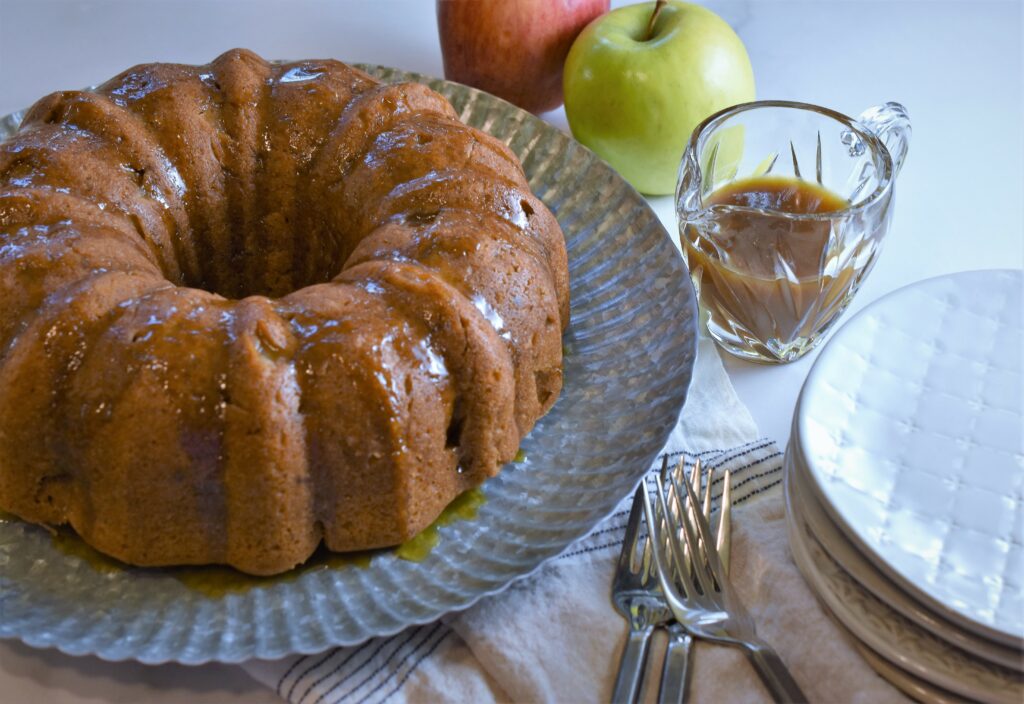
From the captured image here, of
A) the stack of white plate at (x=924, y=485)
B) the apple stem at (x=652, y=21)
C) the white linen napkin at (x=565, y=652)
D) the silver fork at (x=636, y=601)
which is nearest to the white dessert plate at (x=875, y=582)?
the stack of white plate at (x=924, y=485)

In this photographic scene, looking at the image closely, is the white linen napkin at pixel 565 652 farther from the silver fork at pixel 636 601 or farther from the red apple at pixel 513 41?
the red apple at pixel 513 41

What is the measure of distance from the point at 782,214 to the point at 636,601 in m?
0.70

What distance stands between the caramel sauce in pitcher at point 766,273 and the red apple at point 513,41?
84 cm

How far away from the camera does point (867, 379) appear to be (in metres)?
1.56

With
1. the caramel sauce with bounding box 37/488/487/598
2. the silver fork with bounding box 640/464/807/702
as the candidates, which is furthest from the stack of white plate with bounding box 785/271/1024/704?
the caramel sauce with bounding box 37/488/487/598

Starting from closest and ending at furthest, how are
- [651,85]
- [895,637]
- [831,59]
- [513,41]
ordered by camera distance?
[895,637]
[651,85]
[513,41]
[831,59]

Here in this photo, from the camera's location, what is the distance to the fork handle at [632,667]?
1.32 metres

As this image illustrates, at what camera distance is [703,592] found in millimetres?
1416

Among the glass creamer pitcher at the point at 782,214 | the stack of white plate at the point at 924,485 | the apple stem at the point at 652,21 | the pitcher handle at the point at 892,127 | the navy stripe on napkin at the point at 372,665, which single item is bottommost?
the navy stripe on napkin at the point at 372,665

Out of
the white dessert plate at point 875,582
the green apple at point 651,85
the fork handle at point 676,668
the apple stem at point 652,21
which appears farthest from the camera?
the apple stem at point 652,21

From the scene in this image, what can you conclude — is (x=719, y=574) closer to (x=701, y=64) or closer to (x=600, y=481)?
(x=600, y=481)

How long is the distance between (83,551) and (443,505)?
52 centimetres

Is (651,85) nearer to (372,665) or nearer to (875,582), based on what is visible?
(875,582)

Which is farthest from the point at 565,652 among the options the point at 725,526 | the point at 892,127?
the point at 892,127
